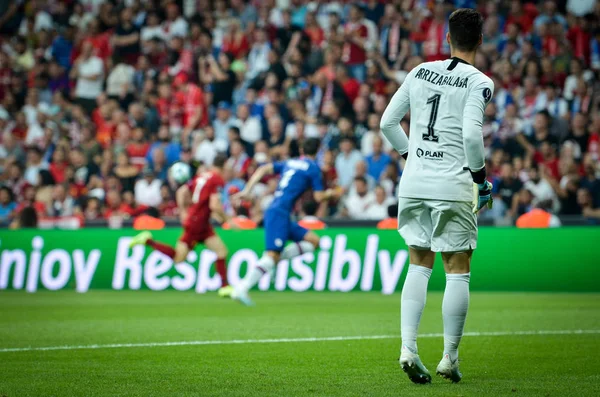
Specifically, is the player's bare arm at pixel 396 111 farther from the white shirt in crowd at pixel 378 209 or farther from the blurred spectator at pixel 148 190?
the blurred spectator at pixel 148 190

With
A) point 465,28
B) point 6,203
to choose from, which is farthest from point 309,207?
point 465,28

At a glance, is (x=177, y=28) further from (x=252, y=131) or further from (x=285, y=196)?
(x=285, y=196)

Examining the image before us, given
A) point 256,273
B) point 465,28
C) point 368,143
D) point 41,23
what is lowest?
point 256,273

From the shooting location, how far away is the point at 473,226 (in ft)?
21.8

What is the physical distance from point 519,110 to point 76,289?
29.4ft

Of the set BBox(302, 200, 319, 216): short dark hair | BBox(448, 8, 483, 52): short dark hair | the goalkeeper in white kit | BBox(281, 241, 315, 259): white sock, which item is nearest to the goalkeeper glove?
the goalkeeper in white kit

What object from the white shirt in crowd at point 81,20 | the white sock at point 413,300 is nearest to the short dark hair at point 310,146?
the white sock at point 413,300

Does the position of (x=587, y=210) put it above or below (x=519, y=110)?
below

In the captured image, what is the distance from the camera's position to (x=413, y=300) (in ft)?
22.0

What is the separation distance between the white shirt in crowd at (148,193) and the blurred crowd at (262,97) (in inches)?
1.2

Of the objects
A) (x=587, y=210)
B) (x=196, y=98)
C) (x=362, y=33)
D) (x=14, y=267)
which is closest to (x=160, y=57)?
(x=196, y=98)

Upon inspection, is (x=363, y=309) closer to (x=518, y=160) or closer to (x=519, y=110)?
(x=518, y=160)

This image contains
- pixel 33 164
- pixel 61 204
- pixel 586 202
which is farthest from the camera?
pixel 33 164

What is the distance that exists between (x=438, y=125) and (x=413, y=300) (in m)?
1.16
